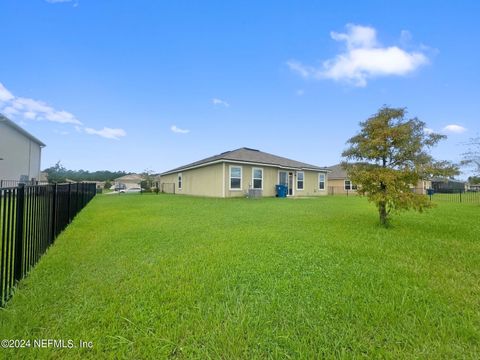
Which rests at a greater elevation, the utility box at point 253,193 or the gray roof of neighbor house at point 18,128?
the gray roof of neighbor house at point 18,128

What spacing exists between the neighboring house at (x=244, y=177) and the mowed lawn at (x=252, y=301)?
1184 centimetres

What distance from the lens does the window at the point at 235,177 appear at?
54.2 ft

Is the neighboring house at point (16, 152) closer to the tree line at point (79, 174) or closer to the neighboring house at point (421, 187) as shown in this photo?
the neighboring house at point (421, 187)

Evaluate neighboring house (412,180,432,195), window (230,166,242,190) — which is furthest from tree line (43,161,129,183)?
neighboring house (412,180,432,195)

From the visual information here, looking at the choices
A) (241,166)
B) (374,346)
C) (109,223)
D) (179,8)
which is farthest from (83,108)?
(374,346)

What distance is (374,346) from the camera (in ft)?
6.04

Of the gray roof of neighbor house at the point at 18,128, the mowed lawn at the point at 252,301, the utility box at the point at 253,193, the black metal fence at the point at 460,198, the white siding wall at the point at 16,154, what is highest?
the gray roof of neighbor house at the point at 18,128

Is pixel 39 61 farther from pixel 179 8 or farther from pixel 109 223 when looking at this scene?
pixel 109 223

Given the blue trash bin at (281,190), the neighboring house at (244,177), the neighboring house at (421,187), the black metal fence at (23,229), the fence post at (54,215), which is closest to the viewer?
the black metal fence at (23,229)

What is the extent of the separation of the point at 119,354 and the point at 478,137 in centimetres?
2072

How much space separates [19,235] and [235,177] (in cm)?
1401

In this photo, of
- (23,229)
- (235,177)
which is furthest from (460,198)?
(23,229)

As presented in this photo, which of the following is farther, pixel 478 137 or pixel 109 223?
pixel 478 137

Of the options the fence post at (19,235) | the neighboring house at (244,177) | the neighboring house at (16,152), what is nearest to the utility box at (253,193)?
the neighboring house at (244,177)
